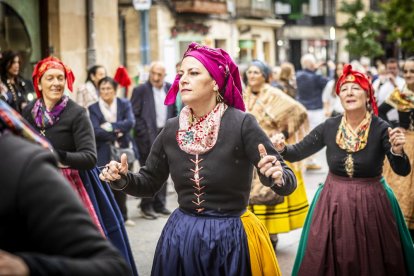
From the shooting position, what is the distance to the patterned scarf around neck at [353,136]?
16.7ft

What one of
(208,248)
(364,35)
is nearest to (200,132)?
(208,248)

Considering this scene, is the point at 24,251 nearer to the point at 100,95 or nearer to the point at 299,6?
the point at 100,95

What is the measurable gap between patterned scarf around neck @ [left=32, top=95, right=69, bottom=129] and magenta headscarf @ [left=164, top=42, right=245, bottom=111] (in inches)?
66.8

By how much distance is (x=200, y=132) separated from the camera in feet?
12.5

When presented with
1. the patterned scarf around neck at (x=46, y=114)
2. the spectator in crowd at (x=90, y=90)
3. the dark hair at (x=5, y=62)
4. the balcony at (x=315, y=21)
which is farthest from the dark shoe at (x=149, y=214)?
the balcony at (x=315, y=21)

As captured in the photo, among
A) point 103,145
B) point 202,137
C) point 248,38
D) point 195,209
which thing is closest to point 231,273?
point 195,209

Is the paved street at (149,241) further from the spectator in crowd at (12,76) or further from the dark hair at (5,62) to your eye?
the dark hair at (5,62)

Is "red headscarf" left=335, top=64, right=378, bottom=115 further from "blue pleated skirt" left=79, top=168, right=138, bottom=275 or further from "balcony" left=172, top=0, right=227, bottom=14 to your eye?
"balcony" left=172, top=0, right=227, bottom=14

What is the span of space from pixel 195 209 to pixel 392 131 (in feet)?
5.34

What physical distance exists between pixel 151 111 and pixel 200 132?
5.28 m

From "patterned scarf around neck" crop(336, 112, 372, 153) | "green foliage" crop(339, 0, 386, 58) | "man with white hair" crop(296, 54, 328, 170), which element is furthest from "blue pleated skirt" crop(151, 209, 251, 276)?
"green foliage" crop(339, 0, 386, 58)

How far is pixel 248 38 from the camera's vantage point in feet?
98.4

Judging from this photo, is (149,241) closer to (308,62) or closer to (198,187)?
(198,187)

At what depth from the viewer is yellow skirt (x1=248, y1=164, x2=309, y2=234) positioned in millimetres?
6949
